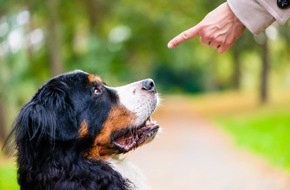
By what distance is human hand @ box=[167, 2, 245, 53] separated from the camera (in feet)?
13.2

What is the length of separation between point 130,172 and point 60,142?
2.18 ft

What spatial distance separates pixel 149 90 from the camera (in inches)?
205

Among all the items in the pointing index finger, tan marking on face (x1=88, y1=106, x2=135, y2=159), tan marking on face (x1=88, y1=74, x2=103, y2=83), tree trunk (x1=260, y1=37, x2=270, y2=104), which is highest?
the pointing index finger

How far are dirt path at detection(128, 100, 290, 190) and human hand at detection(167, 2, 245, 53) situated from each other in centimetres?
375

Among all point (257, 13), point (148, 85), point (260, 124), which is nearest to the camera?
point (257, 13)

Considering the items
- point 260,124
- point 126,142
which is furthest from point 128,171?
point 260,124

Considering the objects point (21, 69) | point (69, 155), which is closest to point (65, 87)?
point (69, 155)

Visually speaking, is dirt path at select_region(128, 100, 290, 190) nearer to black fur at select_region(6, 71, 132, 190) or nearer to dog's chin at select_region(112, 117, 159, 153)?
dog's chin at select_region(112, 117, 159, 153)

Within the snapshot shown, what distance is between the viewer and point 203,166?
51.5ft

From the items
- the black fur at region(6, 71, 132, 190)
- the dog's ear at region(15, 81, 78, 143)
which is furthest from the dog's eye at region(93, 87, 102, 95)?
the dog's ear at region(15, 81, 78, 143)

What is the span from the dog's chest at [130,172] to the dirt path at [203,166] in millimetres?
2666

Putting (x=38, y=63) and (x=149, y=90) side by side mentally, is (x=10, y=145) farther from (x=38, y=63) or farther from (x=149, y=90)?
(x=38, y=63)

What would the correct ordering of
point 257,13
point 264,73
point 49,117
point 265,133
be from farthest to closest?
1. point 264,73
2. point 265,133
3. point 49,117
4. point 257,13

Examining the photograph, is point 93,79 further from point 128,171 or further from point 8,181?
point 8,181
